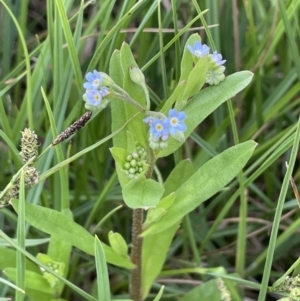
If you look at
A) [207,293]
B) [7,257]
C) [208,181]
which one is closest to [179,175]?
[208,181]

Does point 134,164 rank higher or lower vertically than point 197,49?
lower

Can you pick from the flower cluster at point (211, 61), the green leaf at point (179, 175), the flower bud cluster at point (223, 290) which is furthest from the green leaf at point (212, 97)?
the flower bud cluster at point (223, 290)

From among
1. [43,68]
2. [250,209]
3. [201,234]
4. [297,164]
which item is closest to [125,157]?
[43,68]

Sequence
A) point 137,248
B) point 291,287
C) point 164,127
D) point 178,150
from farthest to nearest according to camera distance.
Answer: point 178,150
point 137,248
point 291,287
point 164,127

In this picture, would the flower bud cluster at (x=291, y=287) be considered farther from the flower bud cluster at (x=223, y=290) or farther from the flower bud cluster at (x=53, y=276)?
the flower bud cluster at (x=53, y=276)

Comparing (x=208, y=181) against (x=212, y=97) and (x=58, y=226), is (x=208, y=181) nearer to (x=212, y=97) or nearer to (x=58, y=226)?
(x=212, y=97)

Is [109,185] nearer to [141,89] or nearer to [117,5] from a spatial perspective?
[141,89]

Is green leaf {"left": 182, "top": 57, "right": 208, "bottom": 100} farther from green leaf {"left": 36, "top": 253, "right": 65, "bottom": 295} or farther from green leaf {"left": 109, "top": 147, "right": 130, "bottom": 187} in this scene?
green leaf {"left": 36, "top": 253, "right": 65, "bottom": 295}
